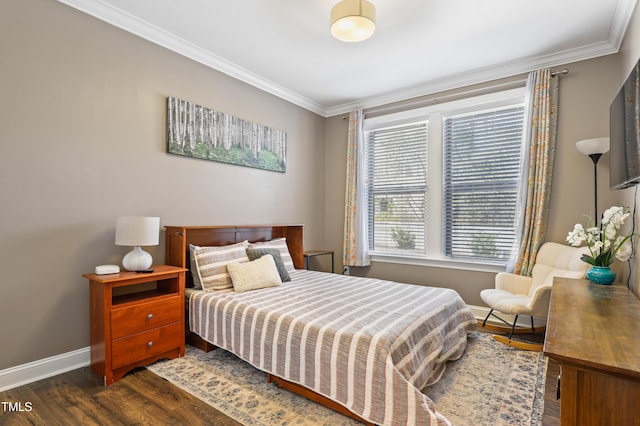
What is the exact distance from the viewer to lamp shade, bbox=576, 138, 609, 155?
277 centimetres

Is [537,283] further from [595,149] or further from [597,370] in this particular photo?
[597,370]

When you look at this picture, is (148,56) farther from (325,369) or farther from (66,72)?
(325,369)

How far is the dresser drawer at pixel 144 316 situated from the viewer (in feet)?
7.33

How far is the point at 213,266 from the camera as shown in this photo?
2887 mm

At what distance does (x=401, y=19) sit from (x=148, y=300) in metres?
3.03

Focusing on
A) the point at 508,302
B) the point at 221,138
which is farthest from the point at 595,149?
the point at 221,138

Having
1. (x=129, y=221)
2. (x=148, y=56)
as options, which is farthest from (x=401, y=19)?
(x=129, y=221)

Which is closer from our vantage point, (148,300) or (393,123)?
(148,300)

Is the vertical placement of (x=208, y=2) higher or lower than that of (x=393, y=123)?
higher

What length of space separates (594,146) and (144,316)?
3.99 meters

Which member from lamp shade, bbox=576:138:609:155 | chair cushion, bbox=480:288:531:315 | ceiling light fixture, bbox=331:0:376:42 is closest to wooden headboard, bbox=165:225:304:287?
ceiling light fixture, bbox=331:0:376:42

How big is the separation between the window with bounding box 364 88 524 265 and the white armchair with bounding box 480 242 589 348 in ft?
1.30

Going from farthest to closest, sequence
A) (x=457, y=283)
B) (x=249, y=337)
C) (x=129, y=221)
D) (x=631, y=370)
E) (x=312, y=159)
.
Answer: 1. (x=312, y=159)
2. (x=457, y=283)
3. (x=129, y=221)
4. (x=249, y=337)
5. (x=631, y=370)

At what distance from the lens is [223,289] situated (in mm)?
2863
